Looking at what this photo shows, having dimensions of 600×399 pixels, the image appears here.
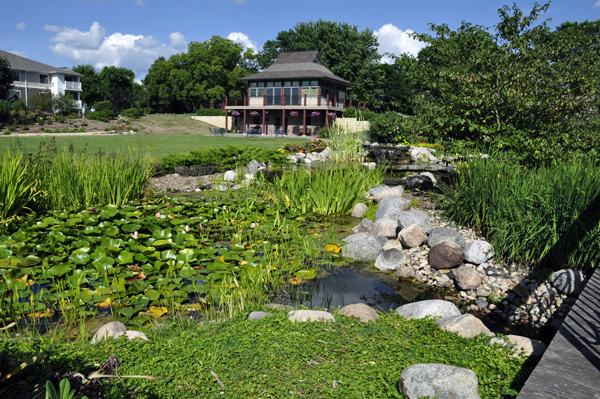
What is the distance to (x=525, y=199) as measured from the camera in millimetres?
5078

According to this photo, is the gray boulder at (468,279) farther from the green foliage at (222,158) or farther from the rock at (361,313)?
the green foliage at (222,158)

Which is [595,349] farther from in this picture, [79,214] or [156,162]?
[156,162]

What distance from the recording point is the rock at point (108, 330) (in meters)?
3.04

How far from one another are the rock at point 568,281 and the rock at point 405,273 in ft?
4.85

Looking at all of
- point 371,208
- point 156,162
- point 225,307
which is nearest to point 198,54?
point 156,162

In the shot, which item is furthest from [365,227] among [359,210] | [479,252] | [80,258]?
[80,258]

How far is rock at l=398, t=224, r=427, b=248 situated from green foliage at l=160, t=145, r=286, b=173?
21.3 feet

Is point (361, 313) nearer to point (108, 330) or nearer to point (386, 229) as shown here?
point (108, 330)

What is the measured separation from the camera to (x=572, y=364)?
2236 millimetres

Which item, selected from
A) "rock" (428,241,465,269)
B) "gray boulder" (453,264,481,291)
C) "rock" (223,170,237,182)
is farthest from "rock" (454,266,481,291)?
"rock" (223,170,237,182)

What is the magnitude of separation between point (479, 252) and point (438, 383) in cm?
311

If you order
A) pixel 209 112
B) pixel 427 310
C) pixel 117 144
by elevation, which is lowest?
pixel 427 310

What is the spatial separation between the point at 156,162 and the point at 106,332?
8.63 m

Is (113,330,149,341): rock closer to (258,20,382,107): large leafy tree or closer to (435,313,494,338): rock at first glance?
(435,313,494,338): rock
